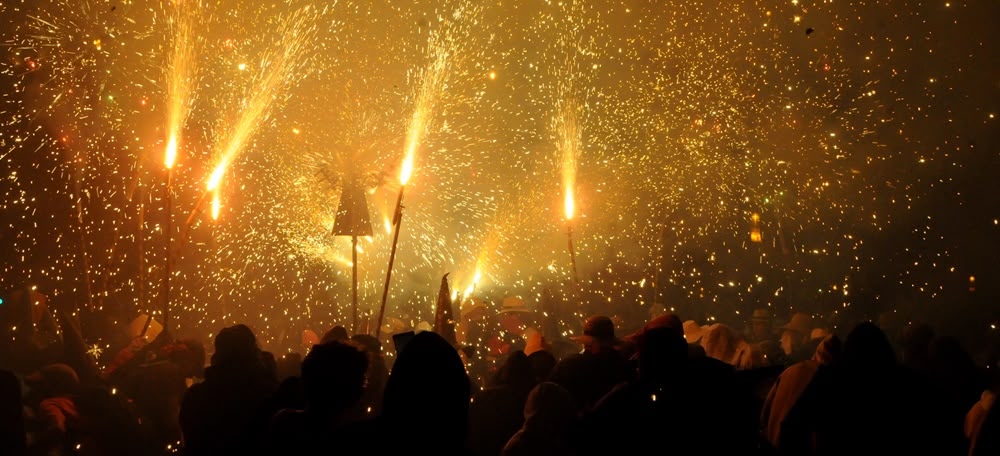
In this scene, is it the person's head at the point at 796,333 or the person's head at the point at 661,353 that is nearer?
the person's head at the point at 661,353

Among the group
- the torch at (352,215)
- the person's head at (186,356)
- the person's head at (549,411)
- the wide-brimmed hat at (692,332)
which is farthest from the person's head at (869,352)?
the torch at (352,215)

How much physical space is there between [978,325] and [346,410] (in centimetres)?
1089

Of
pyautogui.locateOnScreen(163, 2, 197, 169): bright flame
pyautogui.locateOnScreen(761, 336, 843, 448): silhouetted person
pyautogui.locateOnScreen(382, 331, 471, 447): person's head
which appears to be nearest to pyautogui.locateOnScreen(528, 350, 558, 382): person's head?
pyautogui.locateOnScreen(761, 336, 843, 448): silhouetted person

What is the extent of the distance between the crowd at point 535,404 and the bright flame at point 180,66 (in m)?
7.80

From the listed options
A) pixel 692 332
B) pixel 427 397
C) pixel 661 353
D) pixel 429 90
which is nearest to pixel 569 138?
pixel 429 90

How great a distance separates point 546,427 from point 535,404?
11 cm

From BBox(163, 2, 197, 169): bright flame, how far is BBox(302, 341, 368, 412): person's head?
10232 millimetres

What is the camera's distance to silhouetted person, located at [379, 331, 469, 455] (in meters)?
2.23

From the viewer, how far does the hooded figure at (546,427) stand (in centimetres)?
368

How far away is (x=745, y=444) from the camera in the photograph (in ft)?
9.95

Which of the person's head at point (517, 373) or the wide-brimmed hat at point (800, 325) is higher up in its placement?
the wide-brimmed hat at point (800, 325)

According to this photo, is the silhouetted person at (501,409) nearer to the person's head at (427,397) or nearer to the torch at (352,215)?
the person's head at (427,397)

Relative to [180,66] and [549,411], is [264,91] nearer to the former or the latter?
[180,66]

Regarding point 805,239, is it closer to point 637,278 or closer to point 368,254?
point 637,278
